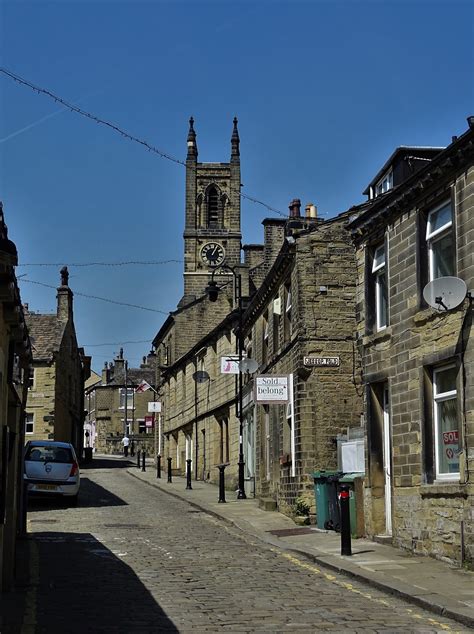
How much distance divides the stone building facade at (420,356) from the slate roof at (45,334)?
106ft

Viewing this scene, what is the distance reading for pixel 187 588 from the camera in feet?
34.7

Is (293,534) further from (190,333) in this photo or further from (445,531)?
(190,333)

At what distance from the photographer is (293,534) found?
55.4 ft

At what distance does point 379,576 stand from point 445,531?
169 cm

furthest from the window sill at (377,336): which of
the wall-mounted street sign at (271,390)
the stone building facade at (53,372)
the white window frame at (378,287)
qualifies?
the stone building facade at (53,372)

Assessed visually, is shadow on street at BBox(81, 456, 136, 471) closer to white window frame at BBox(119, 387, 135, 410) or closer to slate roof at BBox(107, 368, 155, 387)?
white window frame at BBox(119, 387, 135, 410)

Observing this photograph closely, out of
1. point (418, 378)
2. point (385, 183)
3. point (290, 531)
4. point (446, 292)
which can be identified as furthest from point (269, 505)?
point (446, 292)

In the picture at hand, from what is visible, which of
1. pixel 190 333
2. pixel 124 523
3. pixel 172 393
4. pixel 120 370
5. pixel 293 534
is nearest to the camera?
pixel 293 534

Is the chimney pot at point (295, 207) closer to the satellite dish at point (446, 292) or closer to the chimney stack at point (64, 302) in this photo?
the satellite dish at point (446, 292)

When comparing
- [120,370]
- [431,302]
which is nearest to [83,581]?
[431,302]

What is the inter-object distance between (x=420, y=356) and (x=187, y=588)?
202 inches

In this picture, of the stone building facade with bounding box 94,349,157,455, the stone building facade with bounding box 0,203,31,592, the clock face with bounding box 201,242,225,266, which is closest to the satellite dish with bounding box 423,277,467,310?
the stone building facade with bounding box 0,203,31,592

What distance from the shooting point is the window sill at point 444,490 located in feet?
38.7

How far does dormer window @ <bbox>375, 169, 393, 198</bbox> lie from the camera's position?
1745 cm
